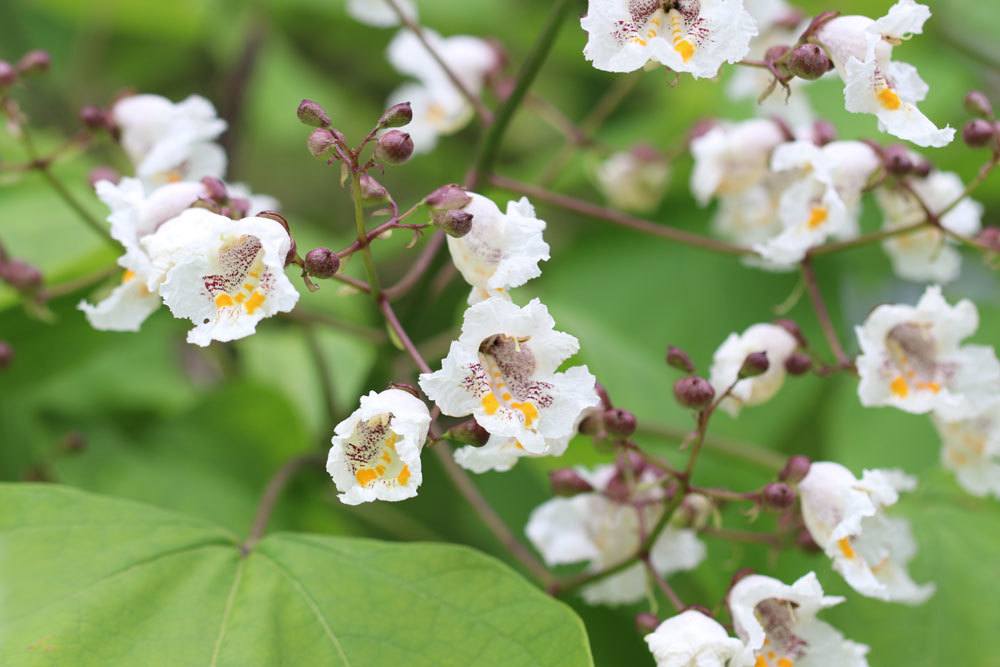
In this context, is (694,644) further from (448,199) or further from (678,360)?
(448,199)

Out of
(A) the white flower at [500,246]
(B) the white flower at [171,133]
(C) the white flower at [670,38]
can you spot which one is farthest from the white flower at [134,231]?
(C) the white flower at [670,38]

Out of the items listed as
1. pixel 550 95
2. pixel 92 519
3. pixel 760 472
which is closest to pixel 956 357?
pixel 760 472

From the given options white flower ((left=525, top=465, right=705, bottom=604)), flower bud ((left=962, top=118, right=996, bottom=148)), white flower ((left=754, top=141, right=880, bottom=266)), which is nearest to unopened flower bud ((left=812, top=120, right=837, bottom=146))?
white flower ((left=754, top=141, right=880, bottom=266))

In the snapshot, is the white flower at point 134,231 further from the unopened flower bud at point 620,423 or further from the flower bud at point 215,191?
the unopened flower bud at point 620,423

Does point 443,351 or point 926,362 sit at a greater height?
point 926,362

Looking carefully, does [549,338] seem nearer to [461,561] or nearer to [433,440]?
[433,440]

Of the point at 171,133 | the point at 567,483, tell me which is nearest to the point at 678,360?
the point at 567,483

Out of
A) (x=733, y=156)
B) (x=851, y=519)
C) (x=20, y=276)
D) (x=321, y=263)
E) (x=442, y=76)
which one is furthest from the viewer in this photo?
(x=442, y=76)
